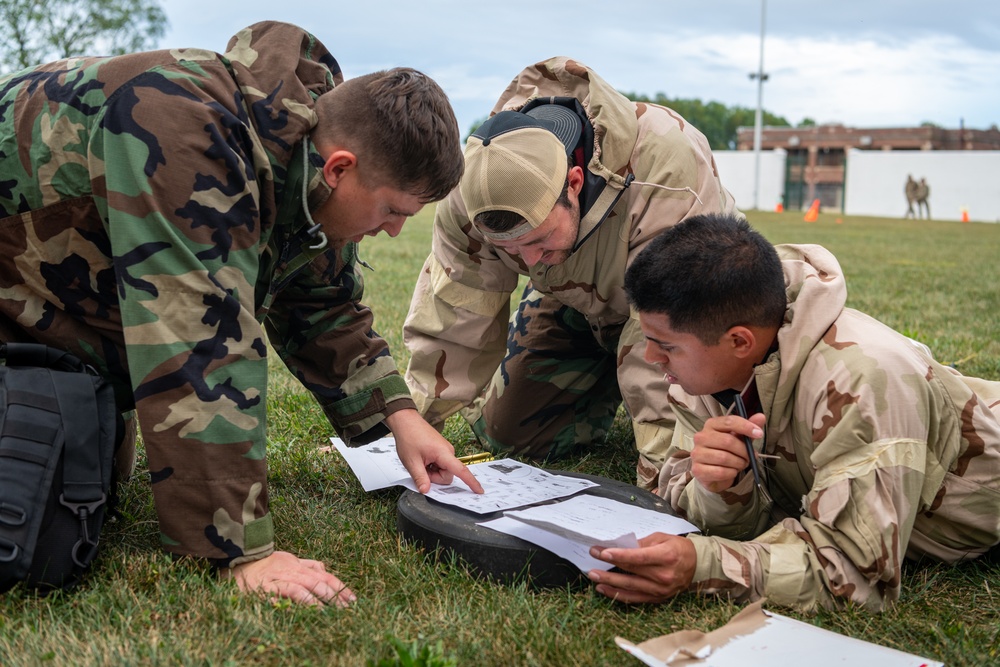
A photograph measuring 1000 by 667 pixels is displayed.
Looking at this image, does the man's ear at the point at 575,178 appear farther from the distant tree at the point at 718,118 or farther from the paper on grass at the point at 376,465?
the distant tree at the point at 718,118

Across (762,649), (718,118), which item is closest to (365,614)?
(762,649)

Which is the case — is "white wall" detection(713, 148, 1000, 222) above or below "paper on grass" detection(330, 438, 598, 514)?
above

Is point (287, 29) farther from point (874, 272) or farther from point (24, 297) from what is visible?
point (874, 272)

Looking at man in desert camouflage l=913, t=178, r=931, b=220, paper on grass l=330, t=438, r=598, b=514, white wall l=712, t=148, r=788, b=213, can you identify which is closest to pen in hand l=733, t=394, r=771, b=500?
paper on grass l=330, t=438, r=598, b=514

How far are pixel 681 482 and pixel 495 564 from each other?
0.70m

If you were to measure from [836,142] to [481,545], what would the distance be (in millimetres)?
62408

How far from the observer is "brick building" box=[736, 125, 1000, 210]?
182ft

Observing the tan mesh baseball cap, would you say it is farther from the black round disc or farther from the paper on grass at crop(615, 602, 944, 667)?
the paper on grass at crop(615, 602, 944, 667)

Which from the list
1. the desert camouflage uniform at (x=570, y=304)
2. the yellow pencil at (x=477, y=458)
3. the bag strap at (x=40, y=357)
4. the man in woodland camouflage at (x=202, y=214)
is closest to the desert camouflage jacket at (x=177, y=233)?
the man in woodland camouflage at (x=202, y=214)

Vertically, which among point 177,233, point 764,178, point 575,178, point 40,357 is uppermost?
point 764,178

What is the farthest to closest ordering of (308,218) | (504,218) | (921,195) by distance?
(921,195) < (504,218) < (308,218)

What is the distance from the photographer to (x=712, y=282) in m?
2.35

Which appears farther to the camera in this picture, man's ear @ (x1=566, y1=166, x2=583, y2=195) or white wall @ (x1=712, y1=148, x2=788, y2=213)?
white wall @ (x1=712, y1=148, x2=788, y2=213)

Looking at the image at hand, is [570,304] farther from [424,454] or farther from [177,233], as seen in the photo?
[177,233]
